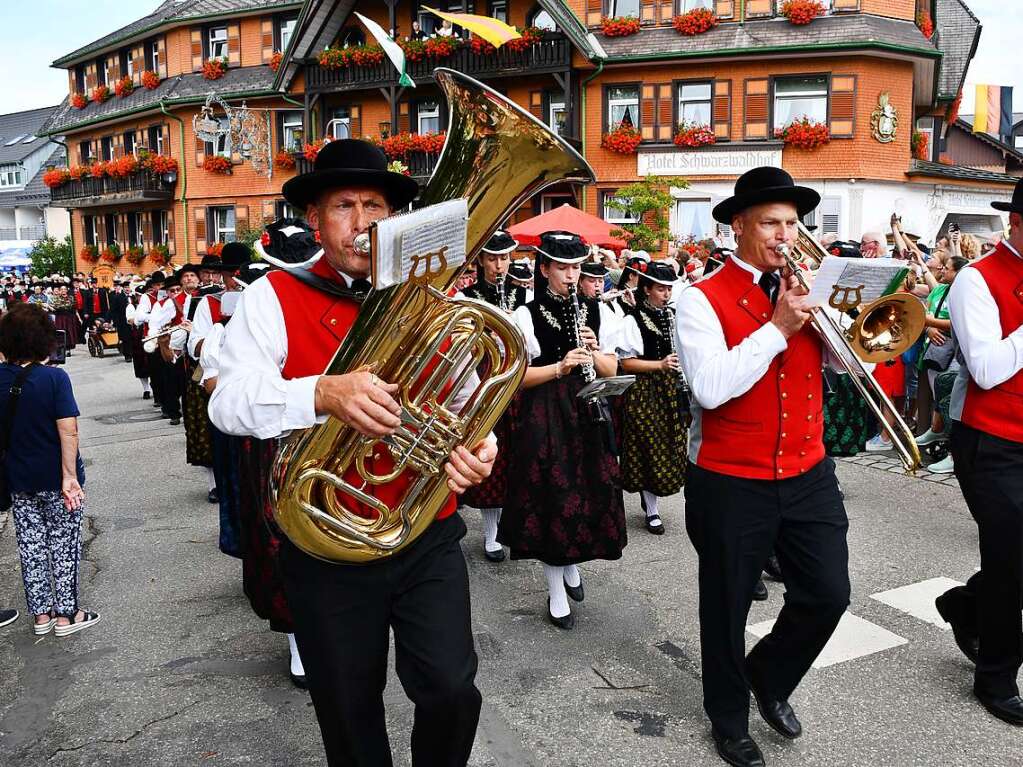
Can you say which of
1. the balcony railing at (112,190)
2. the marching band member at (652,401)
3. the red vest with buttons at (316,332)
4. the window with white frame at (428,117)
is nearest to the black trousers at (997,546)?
the red vest with buttons at (316,332)

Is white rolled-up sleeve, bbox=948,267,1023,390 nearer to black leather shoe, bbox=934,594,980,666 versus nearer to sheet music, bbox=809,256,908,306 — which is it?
sheet music, bbox=809,256,908,306

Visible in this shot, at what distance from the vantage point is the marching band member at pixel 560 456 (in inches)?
184

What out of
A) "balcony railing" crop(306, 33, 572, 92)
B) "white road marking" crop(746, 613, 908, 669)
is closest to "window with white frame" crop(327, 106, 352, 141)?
"balcony railing" crop(306, 33, 572, 92)

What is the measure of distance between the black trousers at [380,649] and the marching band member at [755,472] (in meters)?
1.19

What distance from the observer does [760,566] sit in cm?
330

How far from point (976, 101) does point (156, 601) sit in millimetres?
34145

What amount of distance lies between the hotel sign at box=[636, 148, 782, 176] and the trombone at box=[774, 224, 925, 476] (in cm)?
1966

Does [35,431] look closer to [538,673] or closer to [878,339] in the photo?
[538,673]

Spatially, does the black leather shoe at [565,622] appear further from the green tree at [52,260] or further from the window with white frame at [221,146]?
the green tree at [52,260]

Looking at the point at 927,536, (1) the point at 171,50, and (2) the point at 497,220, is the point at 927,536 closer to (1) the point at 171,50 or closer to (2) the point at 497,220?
(2) the point at 497,220

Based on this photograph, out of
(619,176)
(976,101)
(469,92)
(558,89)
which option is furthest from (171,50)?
(469,92)

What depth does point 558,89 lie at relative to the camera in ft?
80.7

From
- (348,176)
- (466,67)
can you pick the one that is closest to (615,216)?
(466,67)

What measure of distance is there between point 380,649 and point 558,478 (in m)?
2.30
